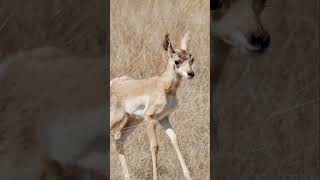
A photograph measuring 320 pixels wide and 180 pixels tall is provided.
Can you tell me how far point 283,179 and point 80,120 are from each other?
49.6 inches

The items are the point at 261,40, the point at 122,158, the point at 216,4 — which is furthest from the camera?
the point at 261,40

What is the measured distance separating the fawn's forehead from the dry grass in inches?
1.3

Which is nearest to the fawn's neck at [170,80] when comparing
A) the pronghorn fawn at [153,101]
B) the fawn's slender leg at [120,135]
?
the pronghorn fawn at [153,101]

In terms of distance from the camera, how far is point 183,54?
4.61 meters

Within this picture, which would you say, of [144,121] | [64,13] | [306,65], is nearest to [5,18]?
[64,13]

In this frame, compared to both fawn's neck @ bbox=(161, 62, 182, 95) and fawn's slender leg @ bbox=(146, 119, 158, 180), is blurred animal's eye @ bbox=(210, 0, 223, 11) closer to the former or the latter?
fawn's neck @ bbox=(161, 62, 182, 95)

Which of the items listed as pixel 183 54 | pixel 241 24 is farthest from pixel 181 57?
pixel 241 24

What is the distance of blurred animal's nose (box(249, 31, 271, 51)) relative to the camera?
15.7ft

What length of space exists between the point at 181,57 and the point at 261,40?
0.49 metres

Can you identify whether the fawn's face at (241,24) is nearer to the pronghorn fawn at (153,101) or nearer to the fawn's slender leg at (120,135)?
the pronghorn fawn at (153,101)

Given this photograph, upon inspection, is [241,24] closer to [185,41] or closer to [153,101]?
[185,41]

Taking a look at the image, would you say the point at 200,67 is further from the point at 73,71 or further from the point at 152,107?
the point at 73,71

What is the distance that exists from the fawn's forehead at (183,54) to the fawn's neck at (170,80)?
6 centimetres

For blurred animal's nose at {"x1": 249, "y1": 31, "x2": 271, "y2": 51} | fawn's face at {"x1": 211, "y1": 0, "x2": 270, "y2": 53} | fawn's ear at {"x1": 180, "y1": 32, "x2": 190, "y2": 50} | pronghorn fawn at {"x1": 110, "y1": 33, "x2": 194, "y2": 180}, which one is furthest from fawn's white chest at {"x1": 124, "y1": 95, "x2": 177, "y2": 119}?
blurred animal's nose at {"x1": 249, "y1": 31, "x2": 271, "y2": 51}
